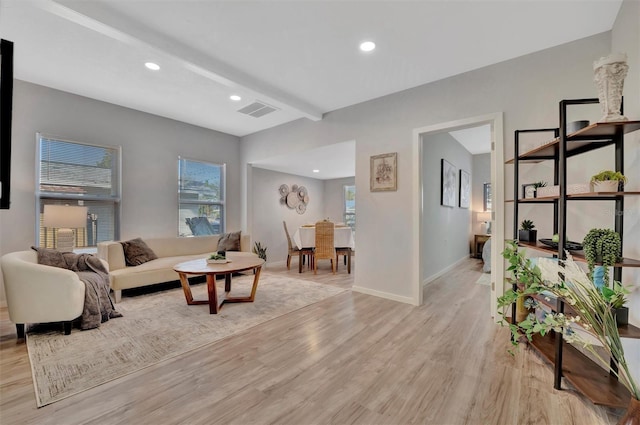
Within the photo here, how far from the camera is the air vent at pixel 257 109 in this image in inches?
162

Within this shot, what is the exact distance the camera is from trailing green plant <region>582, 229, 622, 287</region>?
1.49 meters

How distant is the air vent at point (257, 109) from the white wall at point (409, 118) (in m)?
0.63

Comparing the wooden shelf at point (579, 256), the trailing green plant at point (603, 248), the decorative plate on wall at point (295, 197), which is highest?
the decorative plate on wall at point (295, 197)

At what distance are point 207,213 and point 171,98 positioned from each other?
2253mm

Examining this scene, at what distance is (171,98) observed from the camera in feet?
12.8

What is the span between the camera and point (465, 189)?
21.4 ft

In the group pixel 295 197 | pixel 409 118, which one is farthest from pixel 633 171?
pixel 295 197

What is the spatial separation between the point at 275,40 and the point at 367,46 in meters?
0.89

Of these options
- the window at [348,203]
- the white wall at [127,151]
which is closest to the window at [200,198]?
the white wall at [127,151]

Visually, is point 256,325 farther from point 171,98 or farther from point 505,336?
point 171,98

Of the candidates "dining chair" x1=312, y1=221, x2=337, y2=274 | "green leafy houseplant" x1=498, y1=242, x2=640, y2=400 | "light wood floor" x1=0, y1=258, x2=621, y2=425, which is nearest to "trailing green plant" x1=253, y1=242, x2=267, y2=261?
"dining chair" x1=312, y1=221, x2=337, y2=274

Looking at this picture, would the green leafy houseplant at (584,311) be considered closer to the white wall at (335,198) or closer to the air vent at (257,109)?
the air vent at (257,109)

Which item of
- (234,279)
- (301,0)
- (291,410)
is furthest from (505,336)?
(234,279)

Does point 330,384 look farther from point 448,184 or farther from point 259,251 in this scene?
point 448,184
